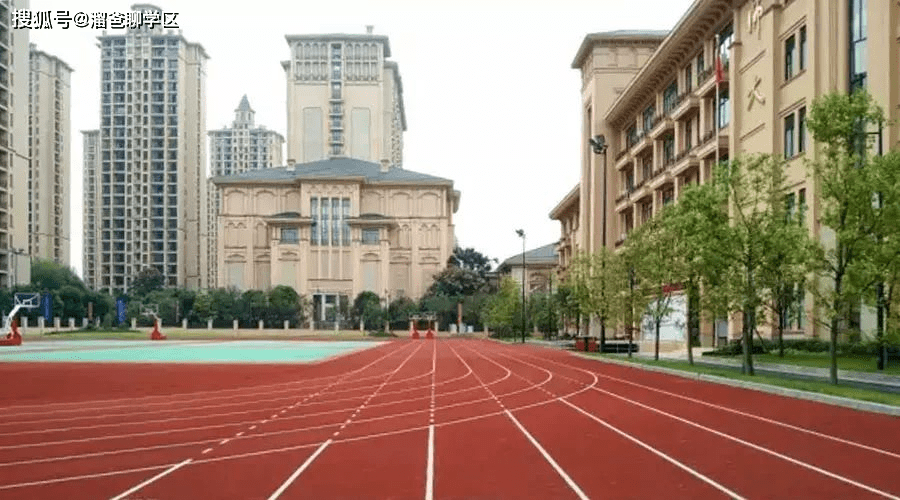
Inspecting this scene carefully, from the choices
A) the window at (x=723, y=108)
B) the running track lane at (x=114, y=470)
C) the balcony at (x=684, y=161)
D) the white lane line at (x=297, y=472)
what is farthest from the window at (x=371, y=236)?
the white lane line at (x=297, y=472)

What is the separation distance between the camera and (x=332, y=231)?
121812 mm

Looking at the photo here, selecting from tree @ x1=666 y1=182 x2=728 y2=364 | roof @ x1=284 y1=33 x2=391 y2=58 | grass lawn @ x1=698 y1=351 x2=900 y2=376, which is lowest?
grass lawn @ x1=698 y1=351 x2=900 y2=376

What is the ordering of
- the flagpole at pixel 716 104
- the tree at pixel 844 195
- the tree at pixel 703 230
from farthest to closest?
the flagpole at pixel 716 104 → the tree at pixel 703 230 → the tree at pixel 844 195

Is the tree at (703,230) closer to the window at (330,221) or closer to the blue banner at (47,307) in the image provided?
the blue banner at (47,307)

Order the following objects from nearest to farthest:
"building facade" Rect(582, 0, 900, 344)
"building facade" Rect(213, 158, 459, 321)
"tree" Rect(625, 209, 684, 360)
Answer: "building facade" Rect(582, 0, 900, 344), "tree" Rect(625, 209, 684, 360), "building facade" Rect(213, 158, 459, 321)

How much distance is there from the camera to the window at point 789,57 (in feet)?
128

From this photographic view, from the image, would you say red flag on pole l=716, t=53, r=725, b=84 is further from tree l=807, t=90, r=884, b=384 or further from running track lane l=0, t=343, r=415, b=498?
running track lane l=0, t=343, r=415, b=498

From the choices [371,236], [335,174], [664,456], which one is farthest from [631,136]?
[664,456]

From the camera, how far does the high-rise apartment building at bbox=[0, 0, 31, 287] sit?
98062mm

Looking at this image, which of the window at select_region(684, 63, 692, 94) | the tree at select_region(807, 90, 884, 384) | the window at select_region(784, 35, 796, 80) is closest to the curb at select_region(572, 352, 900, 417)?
the tree at select_region(807, 90, 884, 384)

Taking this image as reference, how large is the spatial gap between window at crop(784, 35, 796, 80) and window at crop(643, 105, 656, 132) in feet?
72.0

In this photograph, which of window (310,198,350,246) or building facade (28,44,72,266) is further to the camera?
building facade (28,44,72,266)

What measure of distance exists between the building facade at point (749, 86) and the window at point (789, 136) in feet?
0.13

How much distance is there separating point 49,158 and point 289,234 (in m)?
43.7
